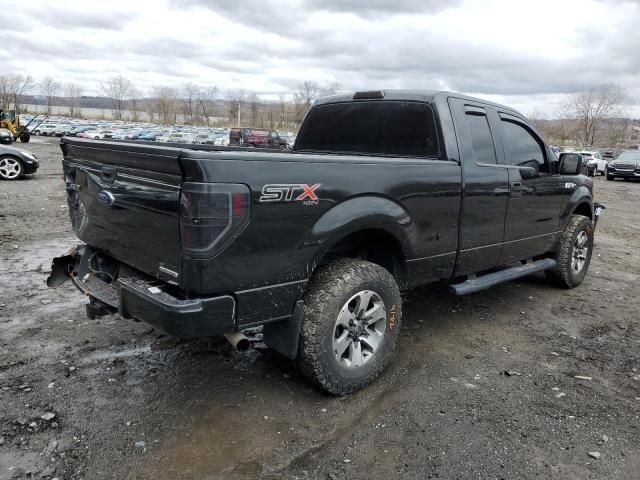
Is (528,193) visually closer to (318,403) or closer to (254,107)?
(318,403)

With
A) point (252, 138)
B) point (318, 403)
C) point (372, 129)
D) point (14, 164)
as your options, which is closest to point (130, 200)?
point (318, 403)

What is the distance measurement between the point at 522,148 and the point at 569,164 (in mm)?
630

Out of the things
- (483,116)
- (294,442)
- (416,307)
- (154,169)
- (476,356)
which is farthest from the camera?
(416,307)

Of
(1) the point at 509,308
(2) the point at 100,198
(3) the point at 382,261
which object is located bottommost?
(1) the point at 509,308

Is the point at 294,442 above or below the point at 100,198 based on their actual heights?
below

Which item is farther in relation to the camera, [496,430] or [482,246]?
[482,246]

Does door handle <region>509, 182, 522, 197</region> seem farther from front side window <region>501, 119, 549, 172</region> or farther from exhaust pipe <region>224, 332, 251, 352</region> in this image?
exhaust pipe <region>224, 332, 251, 352</region>

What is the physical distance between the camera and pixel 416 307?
5.34 m

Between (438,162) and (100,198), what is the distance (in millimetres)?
2383

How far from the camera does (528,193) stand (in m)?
4.90

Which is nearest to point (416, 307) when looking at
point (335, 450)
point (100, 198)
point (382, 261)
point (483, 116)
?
point (382, 261)

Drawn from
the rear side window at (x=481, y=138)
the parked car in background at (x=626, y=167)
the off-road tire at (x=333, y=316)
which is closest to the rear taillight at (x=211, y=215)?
the off-road tire at (x=333, y=316)

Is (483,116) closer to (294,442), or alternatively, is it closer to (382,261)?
(382,261)

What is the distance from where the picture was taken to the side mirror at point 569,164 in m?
5.29
